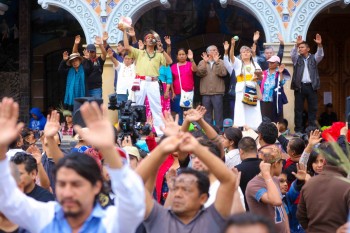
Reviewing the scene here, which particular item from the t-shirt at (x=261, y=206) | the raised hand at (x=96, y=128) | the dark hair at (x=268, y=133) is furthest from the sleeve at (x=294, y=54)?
the raised hand at (x=96, y=128)

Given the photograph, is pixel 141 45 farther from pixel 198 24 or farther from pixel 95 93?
pixel 198 24

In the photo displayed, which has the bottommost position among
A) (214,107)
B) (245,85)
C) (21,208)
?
(21,208)

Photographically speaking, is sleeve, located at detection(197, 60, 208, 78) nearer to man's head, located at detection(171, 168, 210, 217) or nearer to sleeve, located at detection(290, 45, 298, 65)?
sleeve, located at detection(290, 45, 298, 65)

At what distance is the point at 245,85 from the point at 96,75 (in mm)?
2752

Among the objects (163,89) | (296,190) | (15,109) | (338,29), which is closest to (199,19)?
(338,29)

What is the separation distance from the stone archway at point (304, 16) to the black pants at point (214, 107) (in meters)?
1.78

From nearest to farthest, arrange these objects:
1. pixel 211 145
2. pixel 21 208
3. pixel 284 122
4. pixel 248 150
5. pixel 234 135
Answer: pixel 21 208, pixel 211 145, pixel 248 150, pixel 234 135, pixel 284 122

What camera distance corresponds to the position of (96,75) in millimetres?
13844

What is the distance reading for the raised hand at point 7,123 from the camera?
4023mm

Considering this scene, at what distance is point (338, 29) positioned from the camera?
18.3 m

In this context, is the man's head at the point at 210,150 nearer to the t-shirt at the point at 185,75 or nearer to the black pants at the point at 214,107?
the black pants at the point at 214,107

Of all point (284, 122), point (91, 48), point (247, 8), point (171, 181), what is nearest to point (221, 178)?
point (171, 181)

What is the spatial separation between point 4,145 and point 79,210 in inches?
19.8

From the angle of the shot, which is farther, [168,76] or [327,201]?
[168,76]
